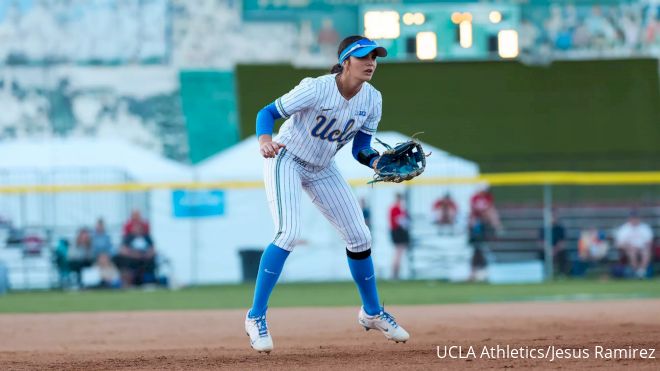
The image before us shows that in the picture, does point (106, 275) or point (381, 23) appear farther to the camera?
point (381, 23)

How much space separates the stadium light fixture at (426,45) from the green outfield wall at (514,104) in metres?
4.45

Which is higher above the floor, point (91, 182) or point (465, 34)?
point (465, 34)

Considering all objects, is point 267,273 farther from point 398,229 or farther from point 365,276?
point 398,229

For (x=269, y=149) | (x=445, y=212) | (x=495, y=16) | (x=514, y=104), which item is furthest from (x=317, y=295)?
(x=514, y=104)

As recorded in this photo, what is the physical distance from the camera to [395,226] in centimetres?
1677

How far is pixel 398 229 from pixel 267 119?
1066 cm

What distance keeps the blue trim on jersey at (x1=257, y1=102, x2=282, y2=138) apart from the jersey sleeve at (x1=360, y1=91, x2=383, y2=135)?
0.61 metres

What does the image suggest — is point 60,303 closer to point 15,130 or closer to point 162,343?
point 162,343

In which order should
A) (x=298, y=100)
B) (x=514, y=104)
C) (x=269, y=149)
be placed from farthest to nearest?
(x=514, y=104), (x=298, y=100), (x=269, y=149)

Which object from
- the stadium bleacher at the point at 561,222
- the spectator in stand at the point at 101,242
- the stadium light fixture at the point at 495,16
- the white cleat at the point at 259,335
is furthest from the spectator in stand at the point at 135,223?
the white cleat at the point at 259,335

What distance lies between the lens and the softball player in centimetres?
621

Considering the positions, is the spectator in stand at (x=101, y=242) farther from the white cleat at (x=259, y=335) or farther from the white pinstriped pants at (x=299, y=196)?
the white cleat at (x=259, y=335)

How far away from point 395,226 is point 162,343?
917 cm

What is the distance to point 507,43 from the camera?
59.2ft
